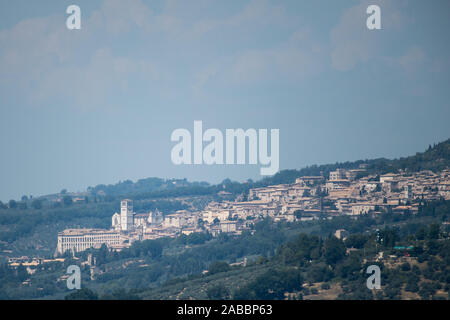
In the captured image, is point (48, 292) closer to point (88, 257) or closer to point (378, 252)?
point (88, 257)

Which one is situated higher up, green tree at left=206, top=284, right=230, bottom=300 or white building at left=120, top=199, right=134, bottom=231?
white building at left=120, top=199, right=134, bottom=231

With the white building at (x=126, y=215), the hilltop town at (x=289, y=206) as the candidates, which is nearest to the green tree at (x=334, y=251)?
the hilltop town at (x=289, y=206)

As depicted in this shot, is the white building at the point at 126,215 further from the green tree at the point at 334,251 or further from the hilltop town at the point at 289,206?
the green tree at the point at 334,251

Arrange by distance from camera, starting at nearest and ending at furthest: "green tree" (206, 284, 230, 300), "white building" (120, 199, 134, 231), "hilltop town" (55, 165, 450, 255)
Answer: "green tree" (206, 284, 230, 300)
"hilltop town" (55, 165, 450, 255)
"white building" (120, 199, 134, 231)

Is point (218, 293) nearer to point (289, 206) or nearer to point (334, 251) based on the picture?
point (334, 251)

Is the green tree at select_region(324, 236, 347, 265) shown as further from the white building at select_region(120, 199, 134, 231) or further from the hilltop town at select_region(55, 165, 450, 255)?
the white building at select_region(120, 199, 134, 231)

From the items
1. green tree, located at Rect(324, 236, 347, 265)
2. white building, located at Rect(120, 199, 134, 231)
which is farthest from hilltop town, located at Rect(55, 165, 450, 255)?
green tree, located at Rect(324, 236, 347, 265)

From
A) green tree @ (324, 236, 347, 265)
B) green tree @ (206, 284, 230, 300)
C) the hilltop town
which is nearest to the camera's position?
green tree @ (206, 284, 230, 300)
